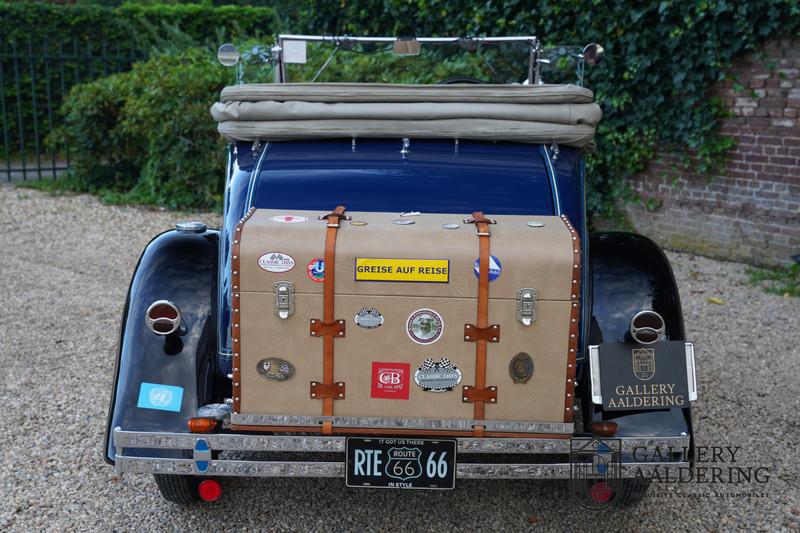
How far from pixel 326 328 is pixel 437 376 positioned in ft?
1.35

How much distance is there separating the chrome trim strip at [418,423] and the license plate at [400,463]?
56 millimetres

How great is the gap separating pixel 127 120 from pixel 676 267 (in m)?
6.38

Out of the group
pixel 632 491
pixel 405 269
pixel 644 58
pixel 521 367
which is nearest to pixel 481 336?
pixel 521 367

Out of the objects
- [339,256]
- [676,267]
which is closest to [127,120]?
[676,267]

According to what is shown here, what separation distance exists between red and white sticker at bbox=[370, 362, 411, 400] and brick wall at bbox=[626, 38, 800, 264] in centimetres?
559

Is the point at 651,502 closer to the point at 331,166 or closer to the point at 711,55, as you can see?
the point at 331,166

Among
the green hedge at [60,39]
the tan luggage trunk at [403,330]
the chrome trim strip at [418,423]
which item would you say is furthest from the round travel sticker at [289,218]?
the green hedge at [60,39]

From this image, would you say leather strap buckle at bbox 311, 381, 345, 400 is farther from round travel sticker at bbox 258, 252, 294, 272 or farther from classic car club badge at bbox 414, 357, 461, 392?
round travel sticker at bbox 258, 252, 294, 272

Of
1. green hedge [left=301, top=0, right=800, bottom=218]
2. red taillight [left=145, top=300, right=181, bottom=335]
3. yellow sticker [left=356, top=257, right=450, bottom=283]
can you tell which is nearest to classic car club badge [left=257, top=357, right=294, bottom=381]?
yellow sticker [left=356, top=257, right=450, bottom=283]

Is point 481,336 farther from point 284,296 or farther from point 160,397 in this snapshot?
point 160,397

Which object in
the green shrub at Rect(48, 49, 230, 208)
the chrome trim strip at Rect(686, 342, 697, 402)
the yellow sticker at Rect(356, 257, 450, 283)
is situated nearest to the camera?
the yellow sticker at Rect(356, 257, 450, 283)

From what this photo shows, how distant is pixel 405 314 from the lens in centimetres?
263

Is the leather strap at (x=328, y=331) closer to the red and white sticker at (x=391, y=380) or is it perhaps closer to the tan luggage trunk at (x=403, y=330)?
the tan luggage trunk at (x=403, y=330)

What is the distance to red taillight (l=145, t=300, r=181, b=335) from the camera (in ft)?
10.1
